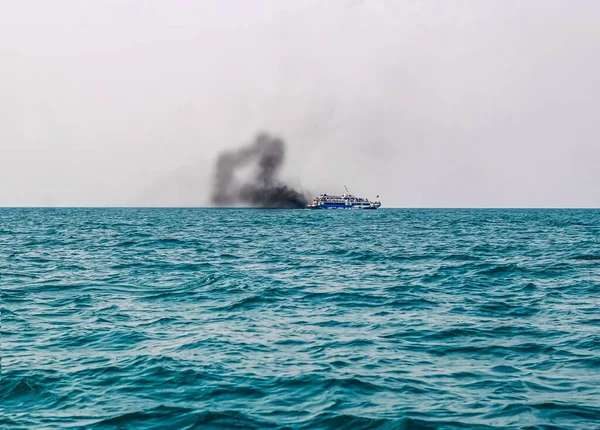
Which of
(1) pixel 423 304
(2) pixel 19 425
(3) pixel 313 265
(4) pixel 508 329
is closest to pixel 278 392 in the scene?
(2) pixel 19 425

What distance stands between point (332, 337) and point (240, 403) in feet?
20.4

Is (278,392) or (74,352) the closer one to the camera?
(278,392)

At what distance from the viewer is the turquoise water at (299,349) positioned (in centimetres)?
1245

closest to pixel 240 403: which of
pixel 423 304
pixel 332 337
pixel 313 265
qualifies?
pixel 332 337

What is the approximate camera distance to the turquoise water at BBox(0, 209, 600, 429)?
12.5 meters

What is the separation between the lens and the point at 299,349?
56.4ft

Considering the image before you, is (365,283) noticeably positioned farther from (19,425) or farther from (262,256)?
(19,425)

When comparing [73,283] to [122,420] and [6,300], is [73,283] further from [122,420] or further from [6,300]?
[122,420]

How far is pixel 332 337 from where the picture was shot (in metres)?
18.7

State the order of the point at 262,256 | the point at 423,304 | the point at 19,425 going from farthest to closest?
the point at 262,256, the point at 423,304, the point at 19,425

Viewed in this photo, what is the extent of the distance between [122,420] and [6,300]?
15.3 meters

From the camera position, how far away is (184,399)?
13141 millimetres

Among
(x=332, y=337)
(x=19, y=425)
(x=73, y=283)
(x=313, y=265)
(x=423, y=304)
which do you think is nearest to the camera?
(x=19, y=425)

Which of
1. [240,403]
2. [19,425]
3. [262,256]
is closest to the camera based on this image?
[19,425]
